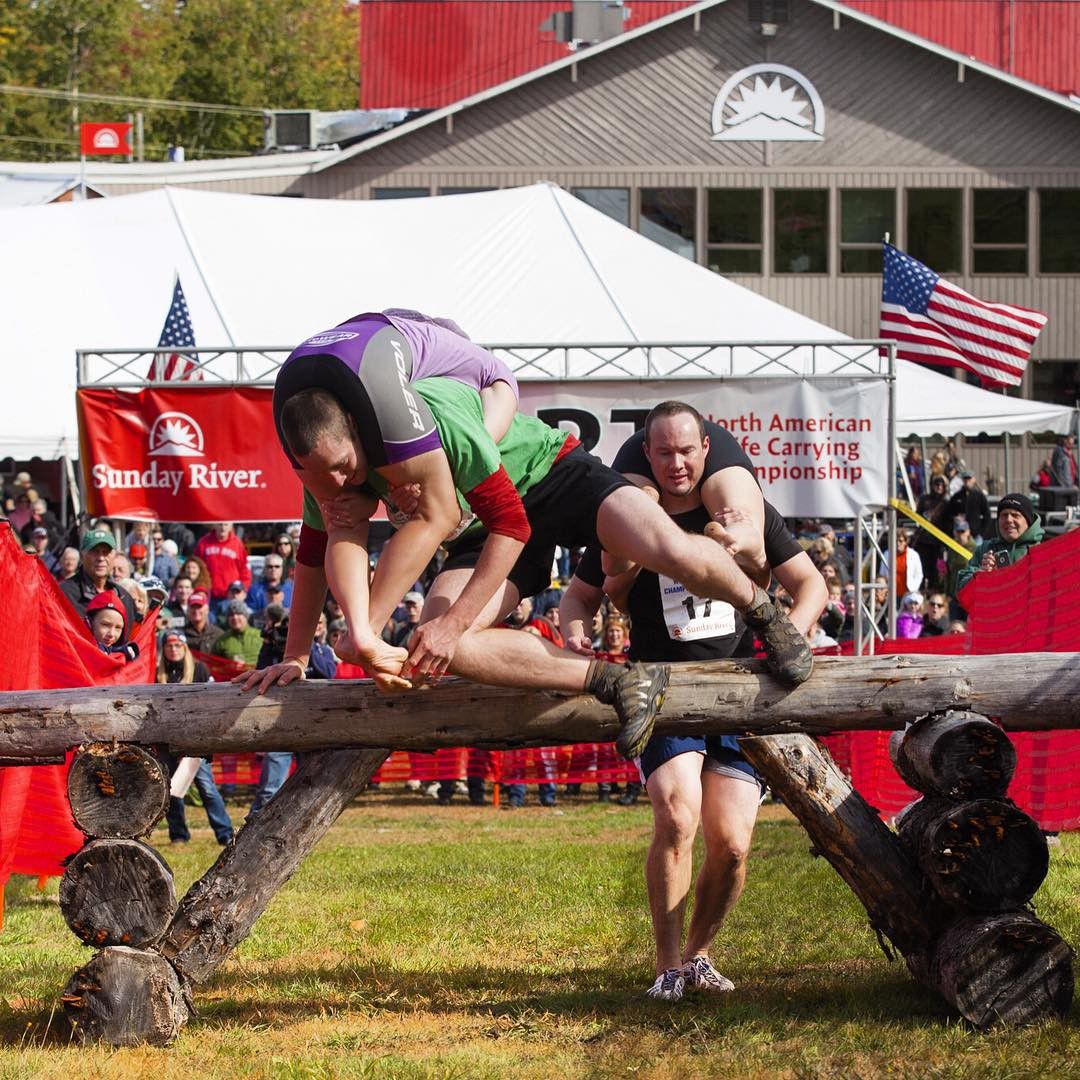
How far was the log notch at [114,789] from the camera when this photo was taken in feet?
18.5

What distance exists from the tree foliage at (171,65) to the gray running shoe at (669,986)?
44766mm

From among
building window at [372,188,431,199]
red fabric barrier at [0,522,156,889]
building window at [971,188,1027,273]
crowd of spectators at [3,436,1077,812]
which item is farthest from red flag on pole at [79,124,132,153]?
red fabric barrier at [0,522,156,889]

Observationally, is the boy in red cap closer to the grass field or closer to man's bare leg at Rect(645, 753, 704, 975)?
the grass field

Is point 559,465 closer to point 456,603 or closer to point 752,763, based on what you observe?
point 456,603

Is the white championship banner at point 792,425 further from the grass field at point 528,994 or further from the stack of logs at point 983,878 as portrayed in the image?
the stack of logs at point 983,878

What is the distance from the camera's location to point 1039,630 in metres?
9.23

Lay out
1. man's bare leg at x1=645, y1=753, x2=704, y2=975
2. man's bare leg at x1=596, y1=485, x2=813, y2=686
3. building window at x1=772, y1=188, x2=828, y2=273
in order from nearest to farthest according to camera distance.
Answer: man's bare leg at x1=596, y1=485, x2=813, y2=686 < man's bare leg at x1=645, y1=753, x2=704, y2=975 < building window at x1=772, y1=188, x2=828, y2=273

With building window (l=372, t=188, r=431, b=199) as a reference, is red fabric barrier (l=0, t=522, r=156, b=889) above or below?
below

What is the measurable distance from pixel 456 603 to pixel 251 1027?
1.61m

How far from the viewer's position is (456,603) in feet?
17.9

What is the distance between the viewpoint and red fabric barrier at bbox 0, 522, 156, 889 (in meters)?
8.05

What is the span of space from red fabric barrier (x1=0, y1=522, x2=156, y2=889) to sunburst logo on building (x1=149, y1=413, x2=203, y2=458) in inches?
194

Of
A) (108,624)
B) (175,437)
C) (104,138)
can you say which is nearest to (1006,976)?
(108,624)

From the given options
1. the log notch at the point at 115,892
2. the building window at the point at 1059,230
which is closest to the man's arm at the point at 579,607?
the log notch at the point at 115,892
